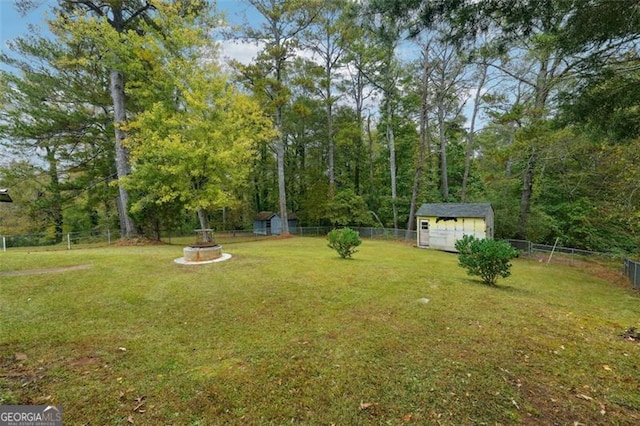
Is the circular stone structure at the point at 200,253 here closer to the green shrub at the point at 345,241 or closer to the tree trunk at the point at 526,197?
the green shrub at the point at 345,241

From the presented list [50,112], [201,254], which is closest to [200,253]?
[201,254]

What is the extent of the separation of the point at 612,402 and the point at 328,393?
8.47ft

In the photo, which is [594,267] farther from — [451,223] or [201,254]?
[201,254]

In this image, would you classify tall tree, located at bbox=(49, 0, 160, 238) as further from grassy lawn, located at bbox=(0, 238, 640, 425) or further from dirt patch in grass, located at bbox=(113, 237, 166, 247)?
grassy lawn, located at bbox=(0, 238, 640, 425)

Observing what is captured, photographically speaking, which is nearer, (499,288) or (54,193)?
(499,288)

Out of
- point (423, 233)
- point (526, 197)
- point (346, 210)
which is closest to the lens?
point (526, 197)

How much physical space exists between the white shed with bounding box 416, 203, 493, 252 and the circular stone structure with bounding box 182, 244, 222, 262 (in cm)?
1210

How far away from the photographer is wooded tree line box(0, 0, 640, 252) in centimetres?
459

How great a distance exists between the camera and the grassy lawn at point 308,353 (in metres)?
2.44

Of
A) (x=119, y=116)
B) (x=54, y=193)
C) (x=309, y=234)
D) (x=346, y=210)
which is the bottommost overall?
(x=309, y=234)

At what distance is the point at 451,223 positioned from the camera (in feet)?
52.5

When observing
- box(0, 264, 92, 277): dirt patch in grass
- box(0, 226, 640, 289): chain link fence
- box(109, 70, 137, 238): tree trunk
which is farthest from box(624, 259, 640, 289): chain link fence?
box(109, 70, 137, 238): tree trunk

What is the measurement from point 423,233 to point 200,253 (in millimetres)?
13394

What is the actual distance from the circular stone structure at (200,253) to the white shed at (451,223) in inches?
477
